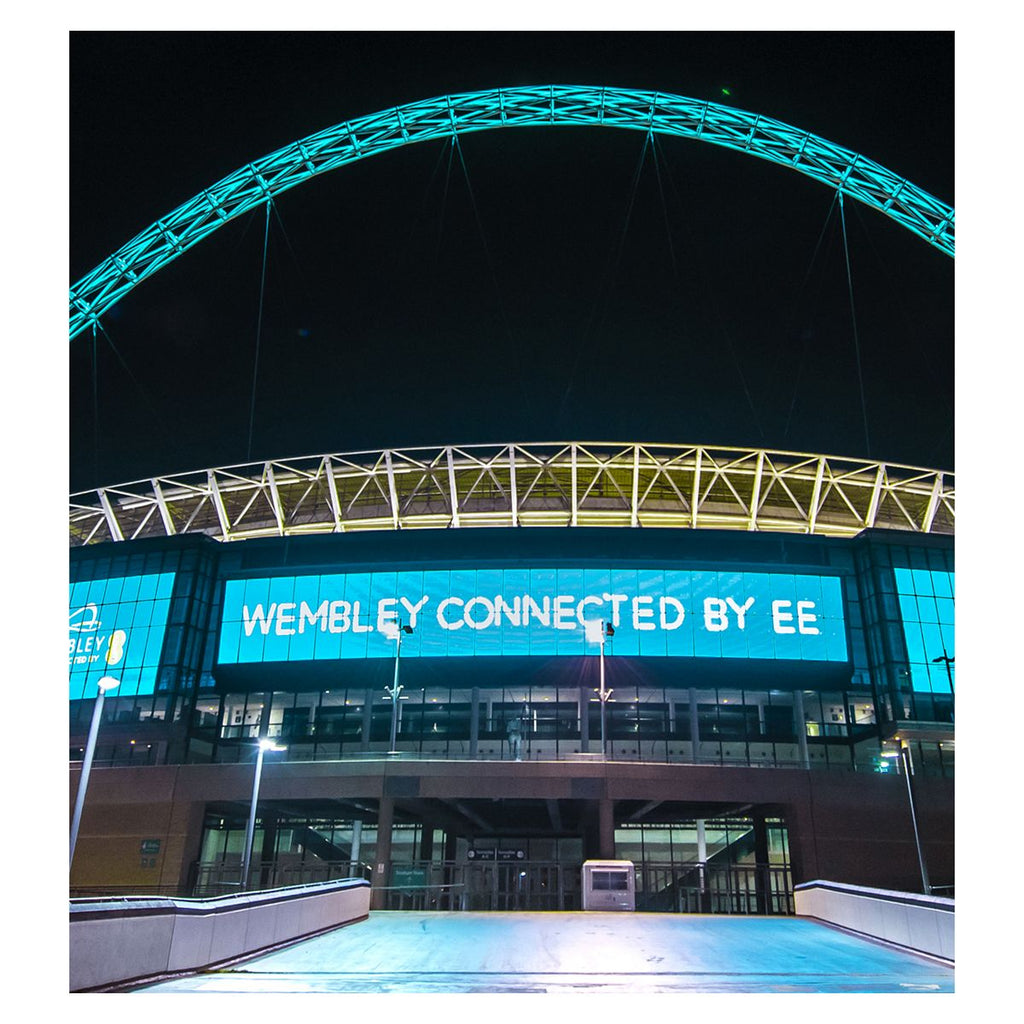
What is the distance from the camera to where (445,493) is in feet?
217

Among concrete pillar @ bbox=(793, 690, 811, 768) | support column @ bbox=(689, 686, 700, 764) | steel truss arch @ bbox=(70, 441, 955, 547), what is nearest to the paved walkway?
support column @ bbox=(689, 686, 700, 764)

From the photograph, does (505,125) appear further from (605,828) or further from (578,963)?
(605,828)

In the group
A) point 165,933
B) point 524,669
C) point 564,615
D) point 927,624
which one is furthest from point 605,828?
point 165,933

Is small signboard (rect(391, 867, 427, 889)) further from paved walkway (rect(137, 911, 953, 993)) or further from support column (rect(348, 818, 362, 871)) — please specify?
paved walkway (rect(137, 911, 953, 993))

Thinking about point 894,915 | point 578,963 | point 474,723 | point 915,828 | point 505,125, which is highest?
point 505,125

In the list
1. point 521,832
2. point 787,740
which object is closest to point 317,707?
point 521,832

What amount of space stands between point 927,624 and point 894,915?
137 ft

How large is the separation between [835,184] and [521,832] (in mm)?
46970

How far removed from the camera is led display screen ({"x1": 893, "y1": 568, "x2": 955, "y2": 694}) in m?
52.0

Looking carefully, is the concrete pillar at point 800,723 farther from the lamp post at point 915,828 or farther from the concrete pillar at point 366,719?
the concrete pillar at point 366,719

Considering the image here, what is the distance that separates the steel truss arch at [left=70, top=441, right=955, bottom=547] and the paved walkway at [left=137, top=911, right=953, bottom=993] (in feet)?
141

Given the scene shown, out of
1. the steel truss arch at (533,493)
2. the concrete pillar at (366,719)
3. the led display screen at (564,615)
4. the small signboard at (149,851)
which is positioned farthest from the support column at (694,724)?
the small signboard at (149,851)

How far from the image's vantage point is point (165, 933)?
10.9m

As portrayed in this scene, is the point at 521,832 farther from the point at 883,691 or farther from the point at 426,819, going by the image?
the point at 883,691
